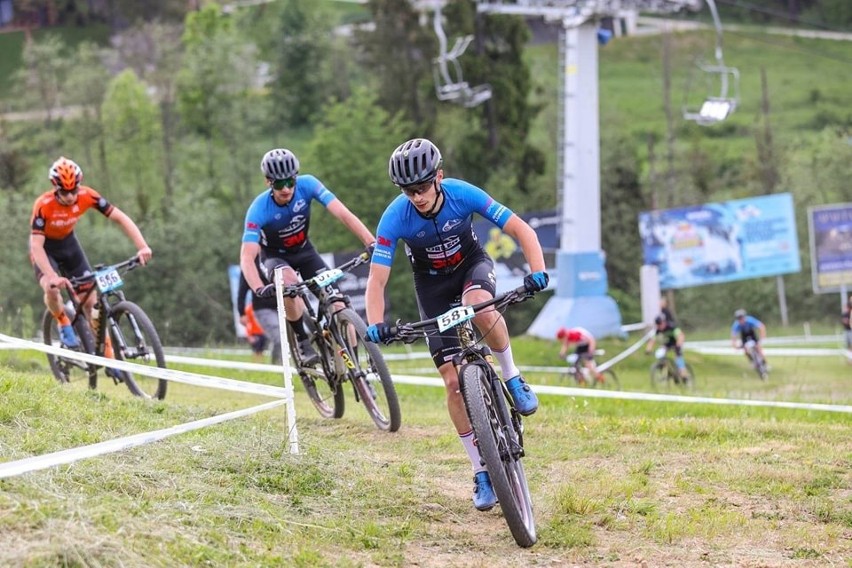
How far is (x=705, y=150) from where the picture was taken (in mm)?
81688

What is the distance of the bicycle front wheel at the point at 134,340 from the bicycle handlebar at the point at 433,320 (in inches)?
196

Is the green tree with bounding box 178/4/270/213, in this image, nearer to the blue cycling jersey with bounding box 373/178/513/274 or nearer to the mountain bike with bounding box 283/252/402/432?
the mountain bike with bounding box 283/252/402/432

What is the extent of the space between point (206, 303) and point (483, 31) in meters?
19.7

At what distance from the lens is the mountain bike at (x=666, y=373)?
23.7 metres

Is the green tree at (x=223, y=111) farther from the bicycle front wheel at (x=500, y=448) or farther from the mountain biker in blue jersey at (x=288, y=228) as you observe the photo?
the bicycle front wheel at (x=500, y=448)

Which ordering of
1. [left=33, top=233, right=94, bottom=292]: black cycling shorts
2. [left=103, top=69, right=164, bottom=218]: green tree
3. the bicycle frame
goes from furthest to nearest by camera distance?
[left=103, top=69, right=164, bottom=218]: green tree < [left=33, top=233, right=94, bottom=292]: black cycling shorts < the bicycle frame

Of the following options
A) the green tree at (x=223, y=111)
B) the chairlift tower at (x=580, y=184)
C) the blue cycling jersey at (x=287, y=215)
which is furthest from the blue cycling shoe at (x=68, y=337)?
the green tree at (x=223, y=111)

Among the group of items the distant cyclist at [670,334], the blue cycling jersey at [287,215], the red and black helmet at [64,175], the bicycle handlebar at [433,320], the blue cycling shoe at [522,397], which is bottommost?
the distant cyclist at [670,334]

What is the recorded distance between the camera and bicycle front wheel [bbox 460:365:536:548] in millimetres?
6680

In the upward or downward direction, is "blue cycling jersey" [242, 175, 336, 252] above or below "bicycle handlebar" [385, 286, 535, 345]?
above

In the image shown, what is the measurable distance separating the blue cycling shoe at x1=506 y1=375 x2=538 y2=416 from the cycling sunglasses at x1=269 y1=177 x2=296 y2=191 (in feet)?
13.2

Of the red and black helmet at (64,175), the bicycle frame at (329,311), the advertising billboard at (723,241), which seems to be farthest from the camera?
the advertising billboard at (723,241)

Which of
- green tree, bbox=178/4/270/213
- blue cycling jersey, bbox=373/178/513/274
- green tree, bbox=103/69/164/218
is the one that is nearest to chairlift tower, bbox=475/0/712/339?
blue cycling jersey, bbox=373/178/513/274

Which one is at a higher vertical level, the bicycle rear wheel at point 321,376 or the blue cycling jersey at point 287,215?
the blue cycling jersey at point 287,215
